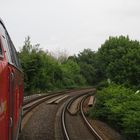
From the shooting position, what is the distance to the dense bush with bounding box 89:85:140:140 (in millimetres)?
17859

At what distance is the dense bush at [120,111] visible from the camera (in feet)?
58.6

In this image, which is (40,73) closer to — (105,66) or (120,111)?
(105,66)

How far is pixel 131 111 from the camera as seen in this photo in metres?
20.6

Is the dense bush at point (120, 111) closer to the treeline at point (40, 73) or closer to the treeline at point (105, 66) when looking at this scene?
the treeline at point (105, 66)

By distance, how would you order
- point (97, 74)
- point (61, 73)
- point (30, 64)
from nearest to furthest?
1. point (30, 64)
2. point (61, 73)
3. point (97, 74)

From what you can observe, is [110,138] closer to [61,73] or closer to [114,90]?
[114,90]

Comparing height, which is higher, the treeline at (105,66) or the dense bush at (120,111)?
the treeline at (105,66)

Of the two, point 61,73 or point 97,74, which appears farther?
point 97,74

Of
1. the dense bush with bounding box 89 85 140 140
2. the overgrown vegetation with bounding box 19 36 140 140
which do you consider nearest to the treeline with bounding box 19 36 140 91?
the overgrown vegetation with bounding box 19 36 140 140

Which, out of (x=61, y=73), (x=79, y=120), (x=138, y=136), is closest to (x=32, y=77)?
(x=61, y=73)

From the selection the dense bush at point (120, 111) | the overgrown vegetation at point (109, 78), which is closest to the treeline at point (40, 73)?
the overgrown vegetation at point (109, 78)

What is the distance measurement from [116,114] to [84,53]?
82106 millimetres

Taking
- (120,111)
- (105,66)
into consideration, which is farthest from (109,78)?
(120,111)

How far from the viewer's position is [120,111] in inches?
869
